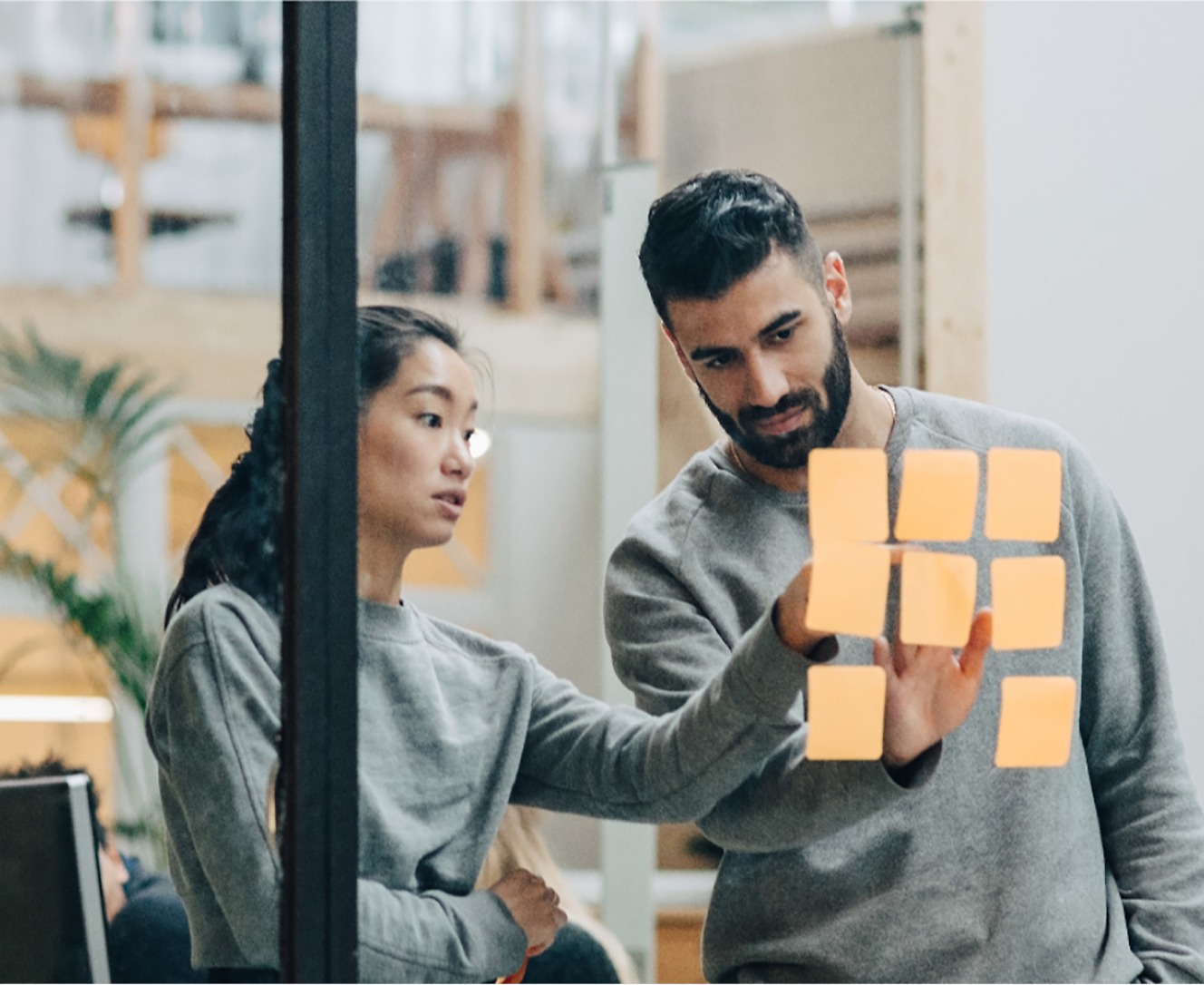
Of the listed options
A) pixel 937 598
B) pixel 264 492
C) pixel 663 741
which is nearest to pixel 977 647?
pixel 937 598

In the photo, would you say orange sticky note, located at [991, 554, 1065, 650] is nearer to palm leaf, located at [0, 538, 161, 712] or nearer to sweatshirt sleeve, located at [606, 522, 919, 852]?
sweatshirt sleeve, located at [606, 522, 919, 852]

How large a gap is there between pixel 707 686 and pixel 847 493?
0.23 metres

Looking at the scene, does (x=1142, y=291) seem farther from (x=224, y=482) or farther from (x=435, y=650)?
(x=224, y=482)

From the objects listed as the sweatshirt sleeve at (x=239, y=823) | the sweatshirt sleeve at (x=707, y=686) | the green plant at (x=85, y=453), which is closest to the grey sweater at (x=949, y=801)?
the sweatshirt sleeve at (x=707, y=686)

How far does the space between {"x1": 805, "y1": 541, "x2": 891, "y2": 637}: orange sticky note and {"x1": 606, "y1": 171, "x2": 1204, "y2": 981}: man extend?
0.06 feet

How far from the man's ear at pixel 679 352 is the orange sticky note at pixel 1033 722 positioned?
43cm

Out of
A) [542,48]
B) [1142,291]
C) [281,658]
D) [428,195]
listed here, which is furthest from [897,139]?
[281,658]

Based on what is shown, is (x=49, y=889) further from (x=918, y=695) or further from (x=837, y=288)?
(x=837, y=288)

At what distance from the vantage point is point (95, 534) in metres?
1.71

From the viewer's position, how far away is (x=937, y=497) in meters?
1.27

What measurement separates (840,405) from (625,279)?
275mm

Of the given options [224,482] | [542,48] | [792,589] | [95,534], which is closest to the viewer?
[792,589]

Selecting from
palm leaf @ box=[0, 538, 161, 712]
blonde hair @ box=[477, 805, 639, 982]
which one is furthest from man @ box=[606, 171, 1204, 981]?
palm leaf @ box=[0, 538, 161, 712]

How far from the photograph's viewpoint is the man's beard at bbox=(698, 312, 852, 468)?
4.27 feet
